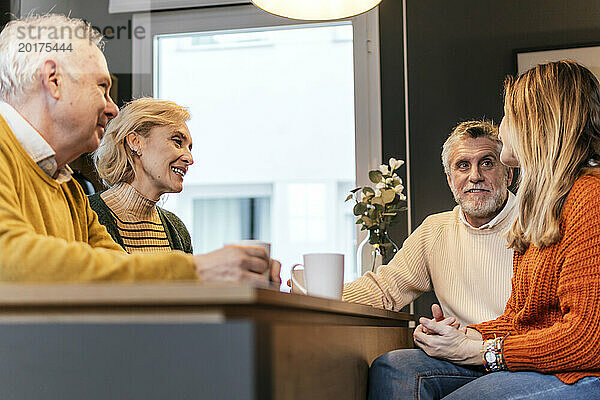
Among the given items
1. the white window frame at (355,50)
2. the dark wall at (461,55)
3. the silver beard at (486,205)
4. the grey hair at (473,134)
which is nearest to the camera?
the silver beard at (486,205)

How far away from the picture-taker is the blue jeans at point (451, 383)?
4.53ft

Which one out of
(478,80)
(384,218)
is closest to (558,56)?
(478,80)

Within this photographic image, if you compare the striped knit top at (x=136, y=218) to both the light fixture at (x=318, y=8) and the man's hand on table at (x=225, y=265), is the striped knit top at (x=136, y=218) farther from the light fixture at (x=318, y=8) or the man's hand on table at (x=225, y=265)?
the man's hand on table at (x=225, y=265)

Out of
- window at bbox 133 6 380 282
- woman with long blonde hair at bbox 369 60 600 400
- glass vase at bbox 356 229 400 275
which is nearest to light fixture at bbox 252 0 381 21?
woman with long blonde hair at bbox 369 60 600 400

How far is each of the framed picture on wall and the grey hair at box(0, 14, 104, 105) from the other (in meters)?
2.27

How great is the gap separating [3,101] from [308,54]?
21.9 ft

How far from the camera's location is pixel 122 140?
2.56 metres

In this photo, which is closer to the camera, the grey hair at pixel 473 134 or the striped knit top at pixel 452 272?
the striped knit top at pixel 452 272

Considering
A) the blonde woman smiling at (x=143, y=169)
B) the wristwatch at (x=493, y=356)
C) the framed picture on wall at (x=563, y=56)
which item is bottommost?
the wristwatch at (x=493, y=356)

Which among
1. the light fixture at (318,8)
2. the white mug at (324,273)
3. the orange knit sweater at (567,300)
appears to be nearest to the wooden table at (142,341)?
the white mug at (324,273)

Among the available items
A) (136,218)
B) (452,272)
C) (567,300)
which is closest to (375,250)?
(452,272)

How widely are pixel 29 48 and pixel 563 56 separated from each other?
2.52 metres

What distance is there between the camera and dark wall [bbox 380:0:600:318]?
3.28 m

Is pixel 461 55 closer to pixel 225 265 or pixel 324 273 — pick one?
pixel 324 273
